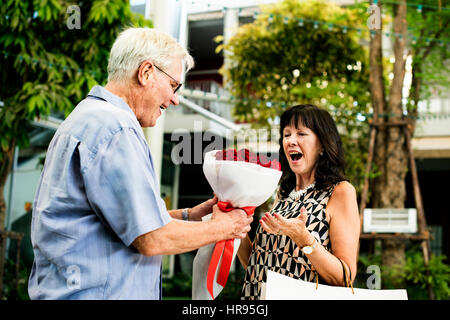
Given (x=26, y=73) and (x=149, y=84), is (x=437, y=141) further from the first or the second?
(x=149, y=84)

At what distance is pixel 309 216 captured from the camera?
1913mm

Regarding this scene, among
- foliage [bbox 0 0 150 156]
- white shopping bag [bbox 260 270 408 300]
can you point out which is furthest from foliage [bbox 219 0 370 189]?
white shopping bag [bbox 260 270 408 300]

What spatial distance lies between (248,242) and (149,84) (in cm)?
96

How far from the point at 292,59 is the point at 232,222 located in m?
6.57

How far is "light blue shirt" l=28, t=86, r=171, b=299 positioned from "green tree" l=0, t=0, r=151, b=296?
10.5ft

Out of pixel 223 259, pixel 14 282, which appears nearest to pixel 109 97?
pixel 223 259

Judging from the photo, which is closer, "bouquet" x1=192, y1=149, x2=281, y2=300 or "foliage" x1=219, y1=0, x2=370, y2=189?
"bouquet" x1=192, y1=149, x2=281, y2=300

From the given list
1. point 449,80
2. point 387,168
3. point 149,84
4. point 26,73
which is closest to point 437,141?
point 449,80

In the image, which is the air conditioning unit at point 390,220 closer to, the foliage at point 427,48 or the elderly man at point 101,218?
the foliage at point 427,48

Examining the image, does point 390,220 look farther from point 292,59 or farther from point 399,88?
point 292,59

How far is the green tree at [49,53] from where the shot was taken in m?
4.39

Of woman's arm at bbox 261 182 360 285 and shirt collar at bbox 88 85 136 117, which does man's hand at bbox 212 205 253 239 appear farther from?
shirt collar at bbox 88 85 136 117

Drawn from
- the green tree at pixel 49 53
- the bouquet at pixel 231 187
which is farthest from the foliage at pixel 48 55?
the bouquet at pixel 231 187

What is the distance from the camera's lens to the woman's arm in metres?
1.64
